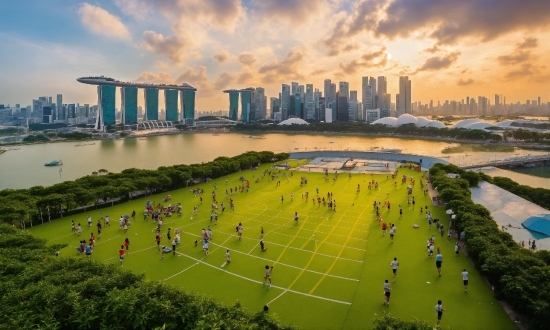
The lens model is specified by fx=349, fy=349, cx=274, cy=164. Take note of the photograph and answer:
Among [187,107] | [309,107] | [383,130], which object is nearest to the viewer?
[383,130]

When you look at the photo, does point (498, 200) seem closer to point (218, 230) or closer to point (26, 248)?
point (218, 230)

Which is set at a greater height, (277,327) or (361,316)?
(277,327)

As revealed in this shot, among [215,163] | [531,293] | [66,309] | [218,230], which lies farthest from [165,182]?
[531,293]

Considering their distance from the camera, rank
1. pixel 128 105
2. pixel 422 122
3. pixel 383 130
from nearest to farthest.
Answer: pixel 383 130
pixel 422 122
pixel 128 105

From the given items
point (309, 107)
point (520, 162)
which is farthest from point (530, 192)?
point (309, 107)

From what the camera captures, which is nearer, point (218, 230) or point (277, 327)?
point (277, 327)

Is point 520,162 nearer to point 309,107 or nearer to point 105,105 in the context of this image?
point 309,107

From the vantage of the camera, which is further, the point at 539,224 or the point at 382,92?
the point at 382,92
